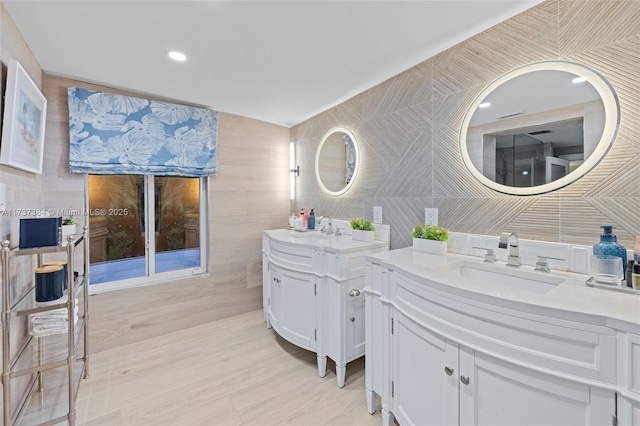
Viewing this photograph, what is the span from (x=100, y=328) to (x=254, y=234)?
1.55m

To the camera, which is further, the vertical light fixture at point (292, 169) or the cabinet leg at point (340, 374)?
the vertical light fixture at point (292, 169)

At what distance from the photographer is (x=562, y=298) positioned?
0.93 m

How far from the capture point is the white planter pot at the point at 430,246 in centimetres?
168

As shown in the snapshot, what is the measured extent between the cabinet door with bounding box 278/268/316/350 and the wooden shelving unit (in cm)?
129

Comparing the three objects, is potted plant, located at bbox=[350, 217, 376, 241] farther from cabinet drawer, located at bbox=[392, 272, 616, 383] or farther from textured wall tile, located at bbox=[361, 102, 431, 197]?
cabinet drawer, located at bbox=[392, 272, 616, 383]

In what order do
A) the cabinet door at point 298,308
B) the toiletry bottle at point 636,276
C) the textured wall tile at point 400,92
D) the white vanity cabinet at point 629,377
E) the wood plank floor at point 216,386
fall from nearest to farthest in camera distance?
the white vanity cabinet at point 629,377, the toiletry bottle at point 636,276, the wood plank floor at point 216,386, the textured wall tile at point 400,92, the cabinet door at point 298,308

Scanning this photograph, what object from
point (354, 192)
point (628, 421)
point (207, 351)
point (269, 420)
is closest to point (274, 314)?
point (207, 351)

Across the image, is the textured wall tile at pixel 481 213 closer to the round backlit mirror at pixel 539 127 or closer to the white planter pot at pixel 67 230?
the round backlit mirror at pixel 539 127

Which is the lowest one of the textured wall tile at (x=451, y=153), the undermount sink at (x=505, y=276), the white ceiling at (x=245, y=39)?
the undermount sink at (x=505, y=276)

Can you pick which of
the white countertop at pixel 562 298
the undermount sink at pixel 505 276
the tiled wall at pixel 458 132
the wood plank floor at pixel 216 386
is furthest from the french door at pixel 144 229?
the undermount sink at pixel 505 276

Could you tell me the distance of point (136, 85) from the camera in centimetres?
228

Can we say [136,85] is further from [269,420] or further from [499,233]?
[499,233]

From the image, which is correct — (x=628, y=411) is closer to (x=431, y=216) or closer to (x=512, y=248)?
(x=512, y=248)

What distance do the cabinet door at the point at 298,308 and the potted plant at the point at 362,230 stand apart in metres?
0.52
